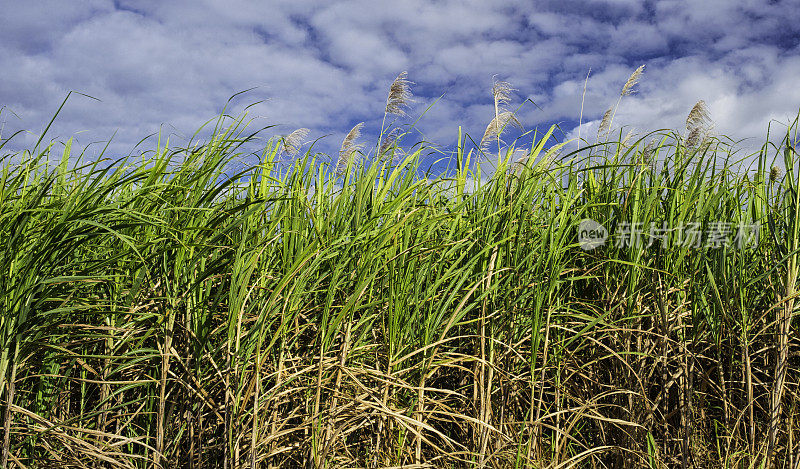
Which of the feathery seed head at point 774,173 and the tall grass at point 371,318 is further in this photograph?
the feathery seed head at point 774,173

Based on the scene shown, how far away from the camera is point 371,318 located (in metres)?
1.79

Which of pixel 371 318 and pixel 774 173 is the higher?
pixel 774 173

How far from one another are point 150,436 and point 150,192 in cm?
84

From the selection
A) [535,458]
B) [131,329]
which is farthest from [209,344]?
[535,458]

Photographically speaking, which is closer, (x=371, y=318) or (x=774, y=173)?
(x=371, y=318)

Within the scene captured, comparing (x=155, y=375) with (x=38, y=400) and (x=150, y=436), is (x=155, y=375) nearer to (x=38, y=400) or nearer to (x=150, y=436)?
(x=150, y=436)

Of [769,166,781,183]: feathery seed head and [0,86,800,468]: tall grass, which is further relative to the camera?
[769,166,781,183]: feathery seed head

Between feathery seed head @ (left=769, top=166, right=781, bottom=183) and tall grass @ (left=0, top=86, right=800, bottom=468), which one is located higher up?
feathery seed head @ (left=769, top=166, right=781, bottom=183)

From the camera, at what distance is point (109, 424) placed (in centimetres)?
192

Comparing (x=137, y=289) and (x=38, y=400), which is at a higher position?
(x=137, y=289)

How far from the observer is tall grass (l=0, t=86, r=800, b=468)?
5.35ft

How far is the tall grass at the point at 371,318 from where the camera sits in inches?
64.2

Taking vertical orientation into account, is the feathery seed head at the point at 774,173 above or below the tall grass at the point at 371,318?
above

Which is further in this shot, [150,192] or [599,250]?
[599,250]
